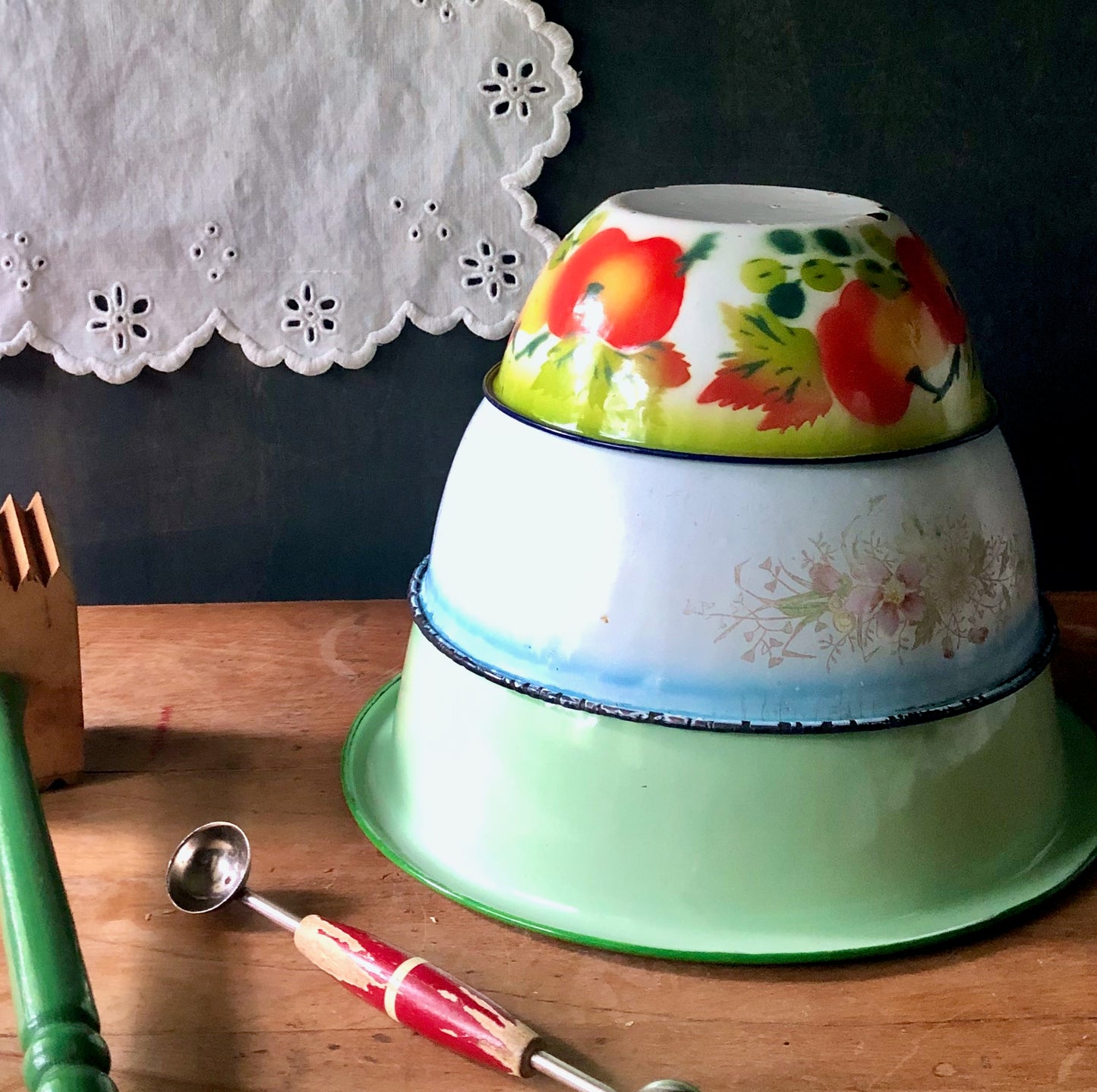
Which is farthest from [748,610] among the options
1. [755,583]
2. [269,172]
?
[269,172]

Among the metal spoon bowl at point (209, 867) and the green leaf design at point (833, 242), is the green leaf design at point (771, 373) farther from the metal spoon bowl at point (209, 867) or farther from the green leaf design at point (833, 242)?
the metal spoon bowl at point (209, 867)

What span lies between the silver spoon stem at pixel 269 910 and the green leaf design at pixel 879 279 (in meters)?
0.36

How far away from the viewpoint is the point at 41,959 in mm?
434

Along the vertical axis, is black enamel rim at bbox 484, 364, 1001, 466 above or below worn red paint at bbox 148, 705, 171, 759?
above

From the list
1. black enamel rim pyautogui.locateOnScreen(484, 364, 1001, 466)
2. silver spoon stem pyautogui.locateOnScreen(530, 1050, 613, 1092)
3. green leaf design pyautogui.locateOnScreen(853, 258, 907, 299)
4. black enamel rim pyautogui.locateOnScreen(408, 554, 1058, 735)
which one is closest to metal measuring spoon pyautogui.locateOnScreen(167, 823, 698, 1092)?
silver spoon stem pyautogui.locateOnScreen(530, 1050, 613, 1092)

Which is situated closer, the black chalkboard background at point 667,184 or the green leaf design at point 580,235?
the green leaf design at point 580,235

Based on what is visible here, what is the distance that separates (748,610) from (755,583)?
12 millimetres

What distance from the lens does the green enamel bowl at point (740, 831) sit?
1.65 feet

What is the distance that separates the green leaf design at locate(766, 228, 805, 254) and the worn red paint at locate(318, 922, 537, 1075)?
326 mm

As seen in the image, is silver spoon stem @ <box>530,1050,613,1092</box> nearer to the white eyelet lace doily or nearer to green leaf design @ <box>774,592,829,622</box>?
green leaf design @ <box>774,592,829,622</box>

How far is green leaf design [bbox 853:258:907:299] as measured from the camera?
509mm

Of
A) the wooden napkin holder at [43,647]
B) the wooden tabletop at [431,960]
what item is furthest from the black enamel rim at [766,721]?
the wooden napkin holder at [43,647]

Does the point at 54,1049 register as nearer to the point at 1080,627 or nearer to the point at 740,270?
the point at 740,270

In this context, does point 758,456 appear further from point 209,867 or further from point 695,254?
point 209,867
